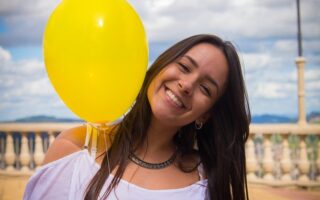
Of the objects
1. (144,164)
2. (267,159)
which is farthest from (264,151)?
(144,164)

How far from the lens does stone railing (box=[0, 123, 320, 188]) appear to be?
9.94 feet

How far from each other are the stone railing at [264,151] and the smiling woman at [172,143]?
75.5 inches

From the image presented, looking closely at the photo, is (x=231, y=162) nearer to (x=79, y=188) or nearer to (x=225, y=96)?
(x=225, y=96)

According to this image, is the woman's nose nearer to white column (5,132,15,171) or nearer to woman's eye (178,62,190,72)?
woman's eye (178,62,190,72)

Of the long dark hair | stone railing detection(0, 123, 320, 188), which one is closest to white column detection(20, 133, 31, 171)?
stone railing detection(0, 123, 320, 188)

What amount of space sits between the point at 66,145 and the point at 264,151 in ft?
7.55

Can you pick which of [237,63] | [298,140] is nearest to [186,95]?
[237,63]

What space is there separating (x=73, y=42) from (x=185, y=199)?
1.53 ft

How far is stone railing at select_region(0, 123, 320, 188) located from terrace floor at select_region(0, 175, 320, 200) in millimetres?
42

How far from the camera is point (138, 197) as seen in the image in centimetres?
99

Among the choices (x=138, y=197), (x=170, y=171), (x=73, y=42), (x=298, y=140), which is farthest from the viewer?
(x=298, y=140)

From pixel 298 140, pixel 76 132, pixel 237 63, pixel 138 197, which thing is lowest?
pixel 298 140

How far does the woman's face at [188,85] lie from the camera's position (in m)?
0.96

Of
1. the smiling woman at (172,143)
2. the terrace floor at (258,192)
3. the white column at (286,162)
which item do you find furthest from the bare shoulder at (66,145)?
the white column at (286,162)
